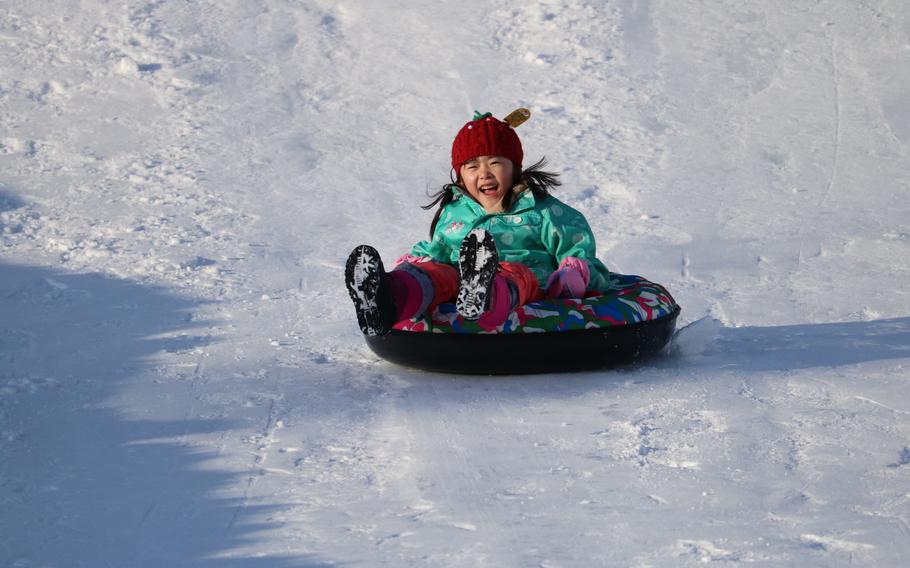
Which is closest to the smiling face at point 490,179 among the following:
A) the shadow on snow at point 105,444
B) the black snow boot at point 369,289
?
the black snow boot at point 369,289

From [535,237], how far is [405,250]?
201 centimetres

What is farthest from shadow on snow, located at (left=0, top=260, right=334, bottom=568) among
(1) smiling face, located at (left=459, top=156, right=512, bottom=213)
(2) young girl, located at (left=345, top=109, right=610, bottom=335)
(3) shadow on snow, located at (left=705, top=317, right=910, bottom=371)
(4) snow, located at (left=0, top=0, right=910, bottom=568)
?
(3) shadow on snow, located at (left=705, top=317, right=910, bottom=371)

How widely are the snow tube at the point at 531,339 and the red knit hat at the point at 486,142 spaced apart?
2.27ft

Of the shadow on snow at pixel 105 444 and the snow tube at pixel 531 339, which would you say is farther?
the snow tube at pixel 531 339

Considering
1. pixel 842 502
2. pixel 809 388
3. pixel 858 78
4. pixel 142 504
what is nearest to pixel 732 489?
pixel 842 502

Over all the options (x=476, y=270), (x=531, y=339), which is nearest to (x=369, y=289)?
(x=476, y=270)

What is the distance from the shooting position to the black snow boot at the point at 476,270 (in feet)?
12.9

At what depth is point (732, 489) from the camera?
337cm

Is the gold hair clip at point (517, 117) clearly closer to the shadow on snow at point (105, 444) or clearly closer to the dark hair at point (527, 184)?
the dark hair at point (527, 184)

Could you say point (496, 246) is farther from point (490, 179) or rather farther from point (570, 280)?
point (490, 179)

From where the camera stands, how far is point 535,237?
15.4 feet

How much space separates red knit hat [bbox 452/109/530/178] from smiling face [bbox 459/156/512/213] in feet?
0.10

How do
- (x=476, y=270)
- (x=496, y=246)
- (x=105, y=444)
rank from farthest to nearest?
(x=496, y=246), (x=476, y=270), (x=105, y=444)

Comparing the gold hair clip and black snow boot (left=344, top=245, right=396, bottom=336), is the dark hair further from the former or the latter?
black snow boot (left=344, top=245, right=396, bottom=336)
